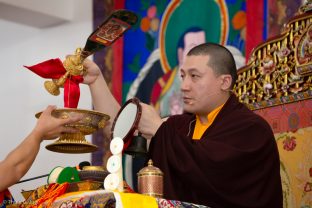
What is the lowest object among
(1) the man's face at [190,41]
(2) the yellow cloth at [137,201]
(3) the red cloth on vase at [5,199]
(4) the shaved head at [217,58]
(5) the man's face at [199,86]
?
(3) the red cloth on vase at [5,199]

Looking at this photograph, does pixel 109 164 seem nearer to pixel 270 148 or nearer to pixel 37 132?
pixel 37 132

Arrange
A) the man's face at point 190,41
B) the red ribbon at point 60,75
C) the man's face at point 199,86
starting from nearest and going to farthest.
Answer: the red ribbon at point 60,75
the man's face at point 199,86
the man's face at point 190,41

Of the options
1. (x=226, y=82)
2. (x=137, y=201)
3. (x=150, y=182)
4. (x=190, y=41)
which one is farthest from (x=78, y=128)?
(x=190, y=41)

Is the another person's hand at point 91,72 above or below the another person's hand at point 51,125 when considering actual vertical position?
above

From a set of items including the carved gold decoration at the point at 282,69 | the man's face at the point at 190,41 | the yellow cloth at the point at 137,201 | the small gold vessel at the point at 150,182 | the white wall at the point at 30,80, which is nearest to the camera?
the yellow cloth at the point at 137,201

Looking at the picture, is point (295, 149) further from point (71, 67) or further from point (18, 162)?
point (18, 162)

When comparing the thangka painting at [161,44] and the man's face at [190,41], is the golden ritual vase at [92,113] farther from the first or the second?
the man's face at [190,41]

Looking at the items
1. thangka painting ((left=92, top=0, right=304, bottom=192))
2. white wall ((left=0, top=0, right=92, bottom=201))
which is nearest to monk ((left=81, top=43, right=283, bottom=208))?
thangka painting ((left=92, top=0, right=304, bottom=192))

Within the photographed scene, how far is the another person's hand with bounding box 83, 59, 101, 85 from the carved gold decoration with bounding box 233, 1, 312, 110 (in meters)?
0.74

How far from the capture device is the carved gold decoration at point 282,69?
297 centimetres

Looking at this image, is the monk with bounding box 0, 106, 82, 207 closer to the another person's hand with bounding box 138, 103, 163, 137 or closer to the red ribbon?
the red ribbon

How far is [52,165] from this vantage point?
5.62 meters

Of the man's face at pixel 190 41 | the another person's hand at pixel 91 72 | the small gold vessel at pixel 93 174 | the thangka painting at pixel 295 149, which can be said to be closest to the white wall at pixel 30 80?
the man's face at pixel 190 41

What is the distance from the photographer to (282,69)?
10.1 ft
